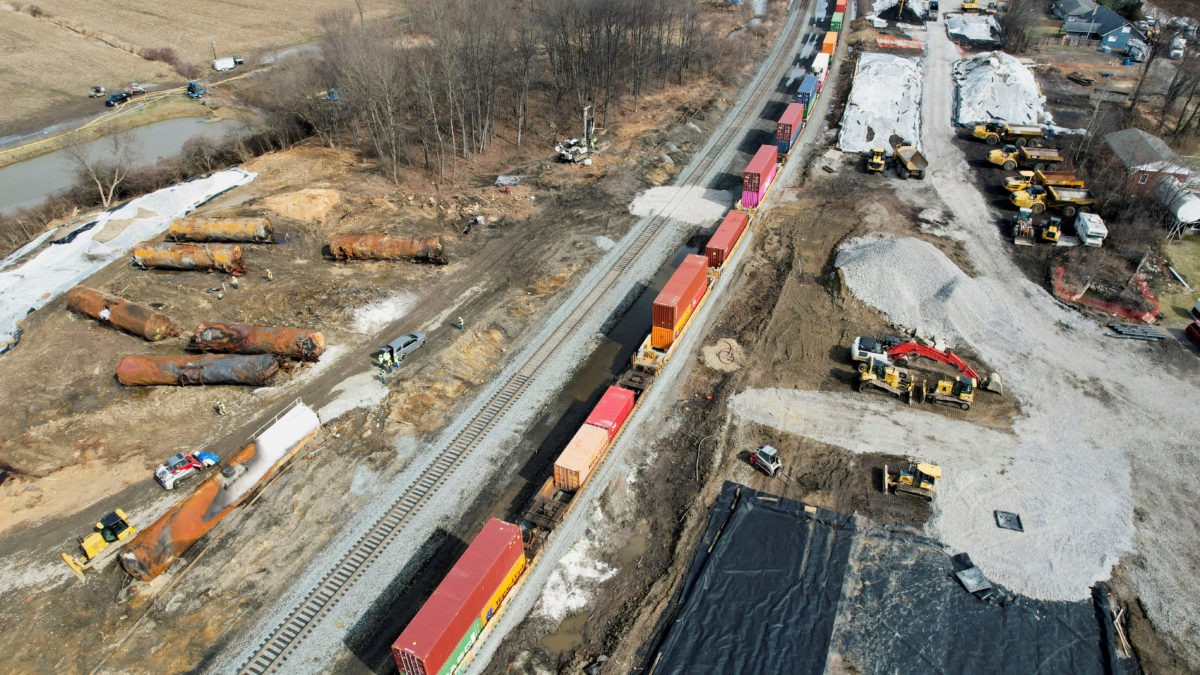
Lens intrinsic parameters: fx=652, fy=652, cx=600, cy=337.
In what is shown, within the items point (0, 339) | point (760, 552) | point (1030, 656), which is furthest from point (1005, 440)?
point (0, 339)

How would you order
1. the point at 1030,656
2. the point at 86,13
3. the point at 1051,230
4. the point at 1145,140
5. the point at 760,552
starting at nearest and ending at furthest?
the point at 1030,656
the point at 760,552
the point at 1051,230
the point at 1145,140
the point at 86,13

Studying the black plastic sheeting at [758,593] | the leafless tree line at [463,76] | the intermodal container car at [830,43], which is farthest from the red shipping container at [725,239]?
the intermodal container car at [830,43]

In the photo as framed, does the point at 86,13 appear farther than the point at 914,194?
Yes

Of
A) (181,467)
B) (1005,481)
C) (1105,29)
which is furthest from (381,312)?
(1105,29)

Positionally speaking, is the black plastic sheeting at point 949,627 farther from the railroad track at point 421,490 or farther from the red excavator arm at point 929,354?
the railroad track at point 421,490

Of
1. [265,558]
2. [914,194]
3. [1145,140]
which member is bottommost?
[265,558]

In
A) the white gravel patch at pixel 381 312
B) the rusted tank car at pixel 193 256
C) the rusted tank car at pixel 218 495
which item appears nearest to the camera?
the rusted tank car at pixel 218 495

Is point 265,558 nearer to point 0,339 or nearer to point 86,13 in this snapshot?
point 0,339
